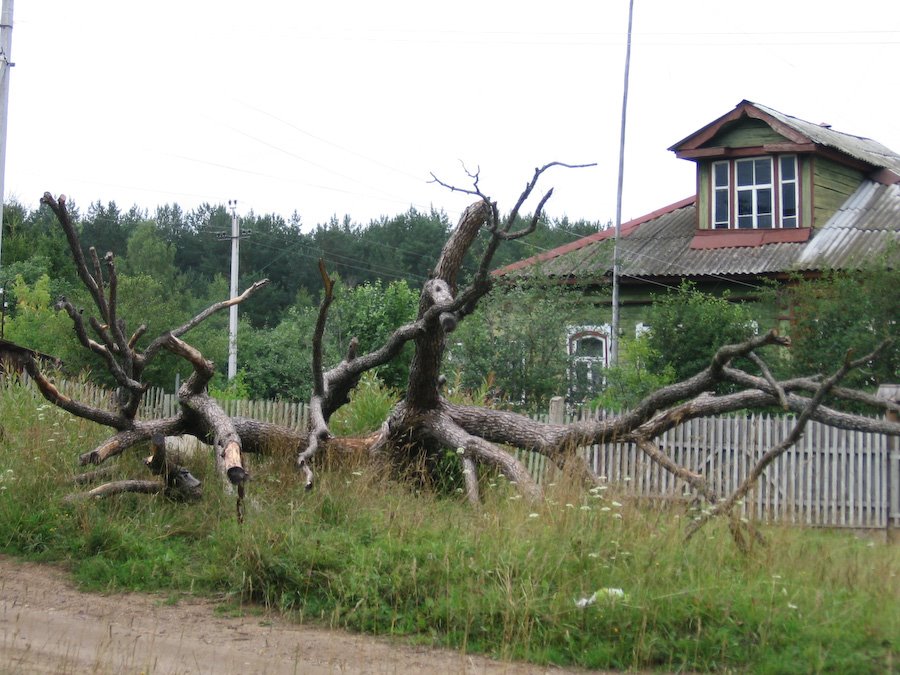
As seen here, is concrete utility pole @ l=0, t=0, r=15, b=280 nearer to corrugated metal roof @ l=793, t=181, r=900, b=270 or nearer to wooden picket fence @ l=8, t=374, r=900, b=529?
wooden picket fence @ l=8, t=374, r=900, b=529

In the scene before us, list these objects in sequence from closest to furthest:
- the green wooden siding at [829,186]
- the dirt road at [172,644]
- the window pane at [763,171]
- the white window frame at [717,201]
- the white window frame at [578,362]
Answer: the dirt road at [172,644]
the white window frame at [578,362]
the green wooden siding at [829,186]
the window pane at [763,171]
the white window frame at [717,201]

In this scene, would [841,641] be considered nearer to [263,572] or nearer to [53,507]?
[263,572]

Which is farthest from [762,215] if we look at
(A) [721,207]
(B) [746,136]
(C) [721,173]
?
(B) [746,136]

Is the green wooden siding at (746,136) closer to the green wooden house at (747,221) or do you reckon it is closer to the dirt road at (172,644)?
the green wooden house at (747,221)

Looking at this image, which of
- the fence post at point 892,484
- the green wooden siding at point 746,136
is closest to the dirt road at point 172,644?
the fence post at point 892,484

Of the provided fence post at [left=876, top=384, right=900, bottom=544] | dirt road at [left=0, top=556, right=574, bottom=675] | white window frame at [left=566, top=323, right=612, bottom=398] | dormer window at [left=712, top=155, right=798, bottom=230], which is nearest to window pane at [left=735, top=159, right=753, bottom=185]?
dormer window at [left=712, top=155, right=798, bottom=230]

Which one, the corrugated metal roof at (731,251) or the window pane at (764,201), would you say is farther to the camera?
the window pane at (764,201)

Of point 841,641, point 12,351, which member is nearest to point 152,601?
point 841,641

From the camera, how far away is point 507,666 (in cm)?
536

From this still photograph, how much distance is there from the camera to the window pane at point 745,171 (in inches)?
893

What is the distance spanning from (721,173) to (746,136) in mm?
1007

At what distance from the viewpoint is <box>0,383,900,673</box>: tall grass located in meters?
5.59

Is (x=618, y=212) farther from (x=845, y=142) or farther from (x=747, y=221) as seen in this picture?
(x=845, y=142)

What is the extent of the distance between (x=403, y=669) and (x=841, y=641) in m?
2.44
